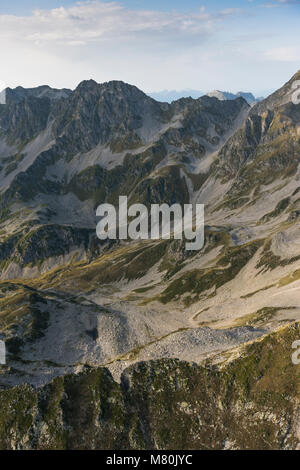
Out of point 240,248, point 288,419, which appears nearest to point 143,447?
point 288,419

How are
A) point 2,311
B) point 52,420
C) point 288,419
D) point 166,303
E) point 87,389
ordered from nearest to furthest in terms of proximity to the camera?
point 288,419
point 52,420
point 87,389
point 2,311
point 166,303

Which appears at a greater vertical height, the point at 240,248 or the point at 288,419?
the point at 240,248

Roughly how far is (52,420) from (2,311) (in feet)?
356

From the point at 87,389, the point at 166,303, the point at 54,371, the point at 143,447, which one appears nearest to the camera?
the point at 143,447

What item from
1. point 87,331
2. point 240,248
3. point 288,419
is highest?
point 240,248

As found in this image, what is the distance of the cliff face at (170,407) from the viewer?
5988 centimetres

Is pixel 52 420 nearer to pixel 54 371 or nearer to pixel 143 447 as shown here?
pixel 143 447

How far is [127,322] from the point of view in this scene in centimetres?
15212

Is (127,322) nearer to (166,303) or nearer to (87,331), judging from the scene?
(87,331)

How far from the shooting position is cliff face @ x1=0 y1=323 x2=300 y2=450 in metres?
59.9

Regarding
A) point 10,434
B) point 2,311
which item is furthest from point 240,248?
point 10,434

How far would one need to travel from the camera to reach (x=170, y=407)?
66.8m
